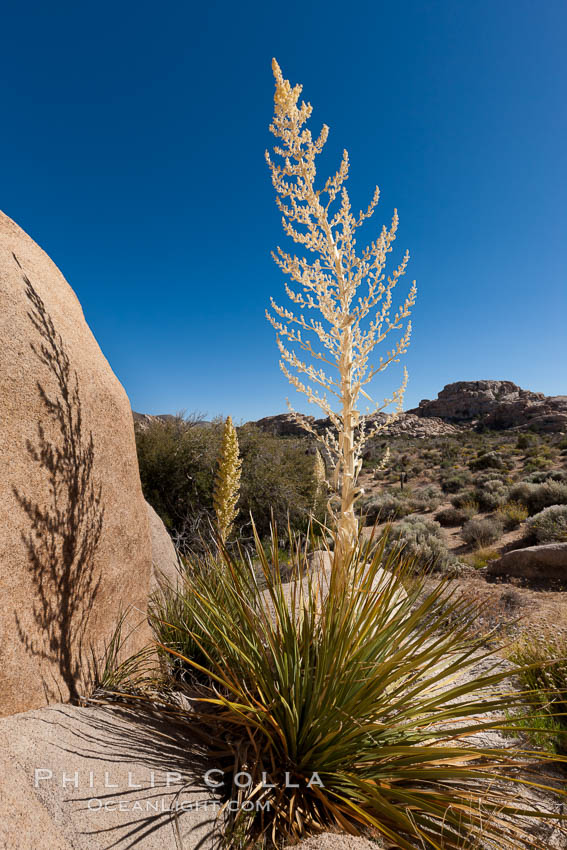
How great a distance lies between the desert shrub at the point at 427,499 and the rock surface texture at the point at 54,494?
49.3 feet

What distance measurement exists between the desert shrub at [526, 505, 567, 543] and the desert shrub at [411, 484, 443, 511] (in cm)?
533

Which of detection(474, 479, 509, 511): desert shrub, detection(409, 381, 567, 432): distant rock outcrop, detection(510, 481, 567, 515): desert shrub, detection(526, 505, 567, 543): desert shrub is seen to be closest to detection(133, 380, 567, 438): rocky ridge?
detection(409, 381, 567, 432): distant rock outcrop

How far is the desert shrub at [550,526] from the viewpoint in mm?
9531

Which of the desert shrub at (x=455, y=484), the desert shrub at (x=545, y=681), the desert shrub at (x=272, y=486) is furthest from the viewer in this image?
the desert shrub at (x=455, y=484)

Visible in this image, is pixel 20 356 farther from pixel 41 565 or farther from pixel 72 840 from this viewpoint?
pixel 72 840

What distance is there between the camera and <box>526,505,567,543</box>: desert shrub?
9531 millimetres

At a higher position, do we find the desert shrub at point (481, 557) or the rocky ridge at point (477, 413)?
the rocky ridge at point (477, 413)

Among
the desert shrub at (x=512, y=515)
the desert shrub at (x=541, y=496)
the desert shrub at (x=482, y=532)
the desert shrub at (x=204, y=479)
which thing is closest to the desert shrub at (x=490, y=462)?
the desert shrub at (x=541, y=496)

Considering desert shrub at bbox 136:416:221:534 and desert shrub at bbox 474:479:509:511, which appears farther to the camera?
desert shrub at bbox 474:479:509:511

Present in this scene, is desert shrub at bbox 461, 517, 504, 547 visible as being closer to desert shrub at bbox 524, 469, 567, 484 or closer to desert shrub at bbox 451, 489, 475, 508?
desert shrub at bbox 451, 489, 475, 508

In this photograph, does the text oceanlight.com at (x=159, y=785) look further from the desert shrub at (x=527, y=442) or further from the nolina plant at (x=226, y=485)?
the desert shrub at (x=527, y=442)

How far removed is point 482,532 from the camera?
11.2m

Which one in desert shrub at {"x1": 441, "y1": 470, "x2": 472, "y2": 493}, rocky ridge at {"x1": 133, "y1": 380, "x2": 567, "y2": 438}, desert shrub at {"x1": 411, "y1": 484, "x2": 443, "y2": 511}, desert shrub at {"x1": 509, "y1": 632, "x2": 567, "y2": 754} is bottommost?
desert shrub at {"x1": 509, "y1": 632, "x2": 567, "y2": 754}

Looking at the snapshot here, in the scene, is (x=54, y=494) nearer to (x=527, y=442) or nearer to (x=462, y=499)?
(x=462, y=499)
